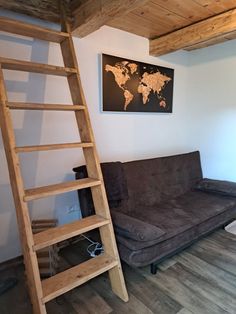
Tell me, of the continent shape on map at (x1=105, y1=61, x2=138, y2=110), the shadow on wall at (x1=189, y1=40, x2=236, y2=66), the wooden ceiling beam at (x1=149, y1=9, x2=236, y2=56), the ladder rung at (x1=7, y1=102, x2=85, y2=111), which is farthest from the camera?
the shadow on wall at (x1=189, y1=40, x2=236, y2=66)

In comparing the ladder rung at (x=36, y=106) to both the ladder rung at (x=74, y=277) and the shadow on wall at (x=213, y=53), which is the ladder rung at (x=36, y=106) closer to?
the ladder rung at (x=74, y=277)

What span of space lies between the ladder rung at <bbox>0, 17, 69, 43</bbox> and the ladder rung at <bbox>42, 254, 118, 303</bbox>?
1.72m

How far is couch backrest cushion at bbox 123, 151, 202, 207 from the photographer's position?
8.17 feet

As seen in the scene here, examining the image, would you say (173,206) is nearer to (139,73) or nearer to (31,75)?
(139,73)

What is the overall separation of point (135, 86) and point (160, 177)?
3.74 feet

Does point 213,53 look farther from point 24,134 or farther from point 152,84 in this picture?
point 24,134

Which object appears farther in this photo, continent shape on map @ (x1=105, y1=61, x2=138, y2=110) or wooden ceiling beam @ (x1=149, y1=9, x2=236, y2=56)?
continent shape on map @ (x1=105, y1=61, x2=138, y2=110)

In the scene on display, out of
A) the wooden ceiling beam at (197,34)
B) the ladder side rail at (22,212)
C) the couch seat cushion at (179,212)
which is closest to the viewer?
the ladder side rail at (22,212)

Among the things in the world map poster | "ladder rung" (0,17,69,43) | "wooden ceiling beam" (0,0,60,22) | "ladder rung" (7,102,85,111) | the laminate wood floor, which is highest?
"wooden ceiling beam" (0,0,60,22)

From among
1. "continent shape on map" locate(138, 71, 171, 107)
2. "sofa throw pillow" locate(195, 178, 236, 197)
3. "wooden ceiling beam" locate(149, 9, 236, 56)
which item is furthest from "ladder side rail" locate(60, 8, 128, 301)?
"sofa throw pillow" locate(195, 178, 236, 197)

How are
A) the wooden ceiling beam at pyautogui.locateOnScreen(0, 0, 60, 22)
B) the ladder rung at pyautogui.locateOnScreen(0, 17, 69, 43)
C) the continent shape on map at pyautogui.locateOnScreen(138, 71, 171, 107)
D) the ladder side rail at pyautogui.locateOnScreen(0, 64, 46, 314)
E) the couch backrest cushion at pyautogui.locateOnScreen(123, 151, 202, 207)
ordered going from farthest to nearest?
the continent shape on map at pyautogui.locateOnScreen(138, 71, 171, 107), the couch backrest cushion at pyautogui.locateOnScreen(123, 151, 202, 207), the wooden ceiling beam at pyautogui.locateOnScreen(0, 0, 60, 22), the ladder rung at pyautogui.locateOnScreen(0, 17, 69, 43), the ladder side rail at pyautogui.locateOnScreen(0, 64, 46, 314)

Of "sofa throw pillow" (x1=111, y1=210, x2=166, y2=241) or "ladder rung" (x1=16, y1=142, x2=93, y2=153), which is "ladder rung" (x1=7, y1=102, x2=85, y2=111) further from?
"sofa throw pillow" (x1=111, y1=210, x2=166, y2=241)

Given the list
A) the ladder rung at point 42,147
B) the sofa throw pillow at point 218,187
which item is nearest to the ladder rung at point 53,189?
the ladder rung at point 42,147

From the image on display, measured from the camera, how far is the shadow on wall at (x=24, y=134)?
6.68 feet
